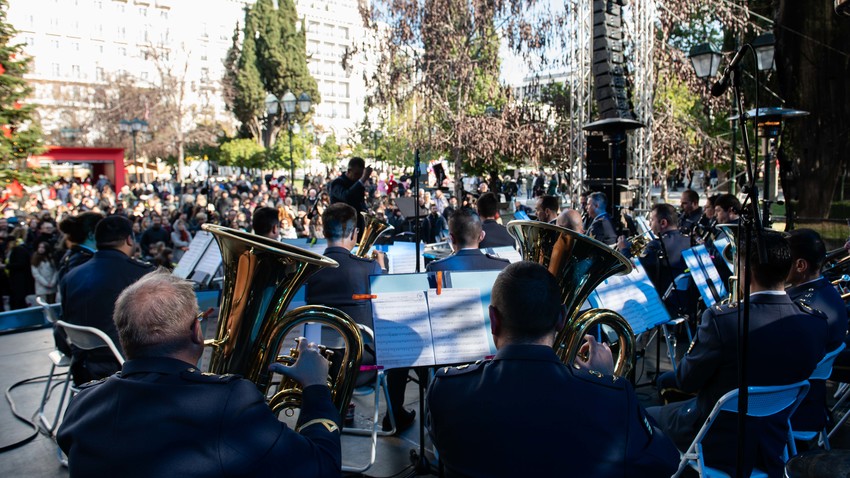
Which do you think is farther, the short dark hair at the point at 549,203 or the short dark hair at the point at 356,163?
the short dark hair at the point at 549,203

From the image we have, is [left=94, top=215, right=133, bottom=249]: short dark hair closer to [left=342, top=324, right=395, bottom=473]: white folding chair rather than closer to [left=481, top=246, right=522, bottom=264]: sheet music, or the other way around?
[left=342, top=324, right=395, bottom=473]: white folding chair

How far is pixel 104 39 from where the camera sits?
196ft

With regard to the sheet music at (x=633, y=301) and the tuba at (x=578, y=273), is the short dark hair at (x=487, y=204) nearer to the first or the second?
the sheet music at (x=633, y=301)

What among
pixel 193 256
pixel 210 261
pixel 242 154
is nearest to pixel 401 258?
pixel 210 261

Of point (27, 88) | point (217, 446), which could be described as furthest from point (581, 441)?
point (27, 88)

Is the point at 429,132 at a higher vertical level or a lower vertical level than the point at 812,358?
higher

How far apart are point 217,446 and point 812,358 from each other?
251 cm

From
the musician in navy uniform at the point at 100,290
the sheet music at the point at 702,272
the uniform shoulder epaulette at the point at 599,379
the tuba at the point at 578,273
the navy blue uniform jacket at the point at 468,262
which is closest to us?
the uniform shoulder epaulette at the point at 599,379

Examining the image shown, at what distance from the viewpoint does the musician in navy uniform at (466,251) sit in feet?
14.0

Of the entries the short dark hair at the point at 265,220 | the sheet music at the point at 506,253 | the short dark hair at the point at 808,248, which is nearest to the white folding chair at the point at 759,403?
the short dark hair at the point at 808,248

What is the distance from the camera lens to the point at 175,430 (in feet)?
5.32

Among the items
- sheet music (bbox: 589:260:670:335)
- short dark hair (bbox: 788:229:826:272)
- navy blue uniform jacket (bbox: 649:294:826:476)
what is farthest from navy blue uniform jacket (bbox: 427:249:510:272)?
short dark hair (bbox: 788:229:826:272)

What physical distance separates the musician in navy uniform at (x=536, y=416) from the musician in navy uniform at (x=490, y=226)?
482 cm

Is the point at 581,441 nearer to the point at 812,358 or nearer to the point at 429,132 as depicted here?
the point at 812,358
